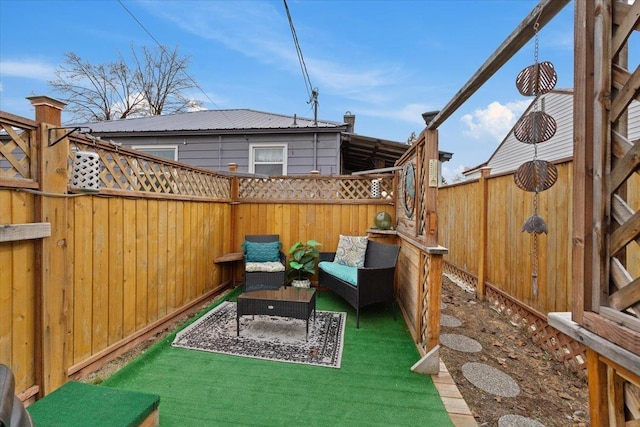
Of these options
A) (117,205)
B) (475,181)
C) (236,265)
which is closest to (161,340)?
(117,205)

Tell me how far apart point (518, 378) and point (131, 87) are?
16694mm

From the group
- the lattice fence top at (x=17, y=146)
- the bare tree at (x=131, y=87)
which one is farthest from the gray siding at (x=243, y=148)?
the bare tree at (x=131, y=87)

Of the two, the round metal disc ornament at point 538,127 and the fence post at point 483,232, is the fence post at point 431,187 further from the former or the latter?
the fence post at point 483,232

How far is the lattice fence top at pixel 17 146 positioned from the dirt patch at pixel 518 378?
3.60 m

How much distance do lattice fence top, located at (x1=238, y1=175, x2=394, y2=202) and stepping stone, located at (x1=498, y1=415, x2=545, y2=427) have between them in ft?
11.3

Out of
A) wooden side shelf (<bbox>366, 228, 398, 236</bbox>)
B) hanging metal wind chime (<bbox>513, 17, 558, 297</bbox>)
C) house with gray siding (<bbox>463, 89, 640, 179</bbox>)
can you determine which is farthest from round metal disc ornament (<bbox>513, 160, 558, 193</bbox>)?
house with gray siding (<bbox>463, 89, 640, 179</bbox>)

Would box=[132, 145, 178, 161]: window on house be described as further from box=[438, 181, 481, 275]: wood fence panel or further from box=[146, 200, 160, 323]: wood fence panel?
box=[438, 181, 481, 275]: wood fence panel

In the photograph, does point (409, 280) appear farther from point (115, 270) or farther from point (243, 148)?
point (243, 148)

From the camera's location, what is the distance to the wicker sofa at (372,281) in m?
3.62

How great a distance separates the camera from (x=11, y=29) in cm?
573

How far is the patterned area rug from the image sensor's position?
2883 mm

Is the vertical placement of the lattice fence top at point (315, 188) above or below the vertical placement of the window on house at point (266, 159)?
below

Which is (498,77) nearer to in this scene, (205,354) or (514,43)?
(514,43)

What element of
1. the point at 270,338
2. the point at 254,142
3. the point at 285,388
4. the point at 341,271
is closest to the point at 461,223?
the point at 341,271
